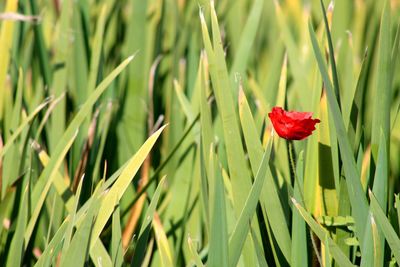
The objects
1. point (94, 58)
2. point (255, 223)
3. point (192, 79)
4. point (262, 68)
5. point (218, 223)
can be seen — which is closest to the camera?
point (218, 223)

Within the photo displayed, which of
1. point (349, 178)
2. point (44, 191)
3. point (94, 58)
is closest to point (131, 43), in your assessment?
point (94, 58)

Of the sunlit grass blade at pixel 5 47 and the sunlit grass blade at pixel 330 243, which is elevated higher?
the sunlit grass blade at pixel 5 47

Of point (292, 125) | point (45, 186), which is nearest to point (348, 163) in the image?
point (292, 125)

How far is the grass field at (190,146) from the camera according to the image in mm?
640

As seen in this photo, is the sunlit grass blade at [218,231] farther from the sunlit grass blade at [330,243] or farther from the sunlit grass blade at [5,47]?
the sunlit grass blade at [5,47]

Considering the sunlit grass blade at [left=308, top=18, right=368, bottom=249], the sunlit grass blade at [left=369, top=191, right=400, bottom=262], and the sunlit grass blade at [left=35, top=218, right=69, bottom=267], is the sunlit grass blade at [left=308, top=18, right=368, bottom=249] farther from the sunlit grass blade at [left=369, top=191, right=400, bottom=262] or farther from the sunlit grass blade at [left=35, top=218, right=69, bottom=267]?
the sunlit grass blade at [left=35, top=218, right=69, bottom=267]

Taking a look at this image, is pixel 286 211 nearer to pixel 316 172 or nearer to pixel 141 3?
pixel 316 172

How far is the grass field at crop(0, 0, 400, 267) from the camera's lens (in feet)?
2.10

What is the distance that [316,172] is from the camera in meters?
0.74

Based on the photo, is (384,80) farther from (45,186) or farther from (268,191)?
(45,186)

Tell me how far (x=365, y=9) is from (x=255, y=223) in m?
0.81

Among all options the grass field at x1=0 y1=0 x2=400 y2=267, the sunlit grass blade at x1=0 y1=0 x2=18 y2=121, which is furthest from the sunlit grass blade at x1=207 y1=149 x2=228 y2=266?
the sunlit grass blade at x1=0 y1=0 x2=18 y2=121

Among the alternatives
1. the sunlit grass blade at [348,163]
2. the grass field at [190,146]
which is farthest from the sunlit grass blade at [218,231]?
the sunlit grass blade at [348,163]

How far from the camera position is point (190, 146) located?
946 mm
